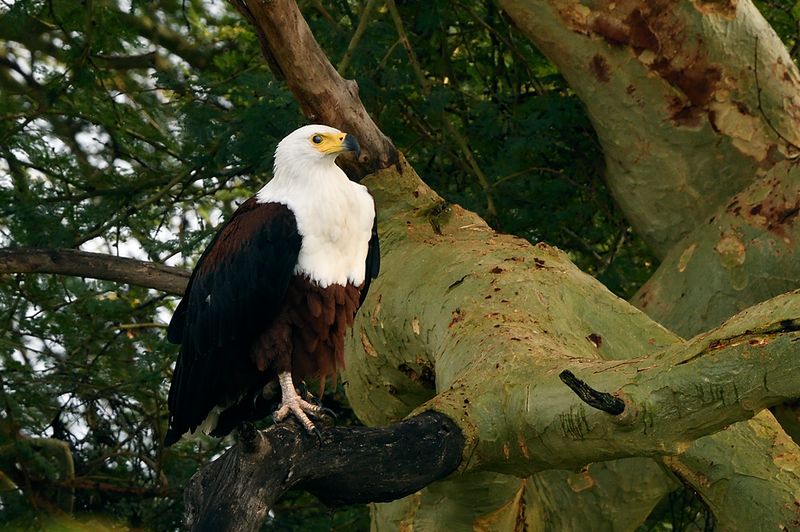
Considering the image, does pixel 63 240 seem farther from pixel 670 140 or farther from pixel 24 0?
pixel 670 140

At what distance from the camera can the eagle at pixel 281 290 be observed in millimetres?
3957

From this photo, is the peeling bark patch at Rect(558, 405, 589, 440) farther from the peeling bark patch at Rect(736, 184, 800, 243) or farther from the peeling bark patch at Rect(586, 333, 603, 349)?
the peeling bark patch at Rect(736, 184, 800, 243)

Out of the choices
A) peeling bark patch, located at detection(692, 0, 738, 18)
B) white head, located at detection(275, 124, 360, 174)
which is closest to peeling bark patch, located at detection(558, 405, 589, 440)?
white head, located at detection(275, 124, 360, 174)

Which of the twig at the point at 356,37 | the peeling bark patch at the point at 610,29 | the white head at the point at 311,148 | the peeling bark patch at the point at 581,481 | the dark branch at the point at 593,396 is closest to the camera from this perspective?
the dark branch at the point at 593,396

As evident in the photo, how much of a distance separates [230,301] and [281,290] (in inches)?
8.0

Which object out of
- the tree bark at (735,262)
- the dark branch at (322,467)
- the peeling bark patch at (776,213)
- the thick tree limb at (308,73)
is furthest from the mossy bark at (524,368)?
the peeling bark patch at (776,213)

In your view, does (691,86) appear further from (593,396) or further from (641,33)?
(593,396)

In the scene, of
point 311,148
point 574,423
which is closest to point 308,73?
point 311,148

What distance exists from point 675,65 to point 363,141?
60.8 inches

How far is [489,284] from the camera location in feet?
15.0

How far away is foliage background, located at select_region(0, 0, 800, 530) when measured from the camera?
617 centimetres

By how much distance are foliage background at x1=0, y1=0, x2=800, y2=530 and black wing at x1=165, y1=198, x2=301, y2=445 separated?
172 centimetres

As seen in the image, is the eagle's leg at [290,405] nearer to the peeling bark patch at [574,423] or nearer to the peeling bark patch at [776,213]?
the peeling bark patch at [574,423]

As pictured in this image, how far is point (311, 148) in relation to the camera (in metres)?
4.19
